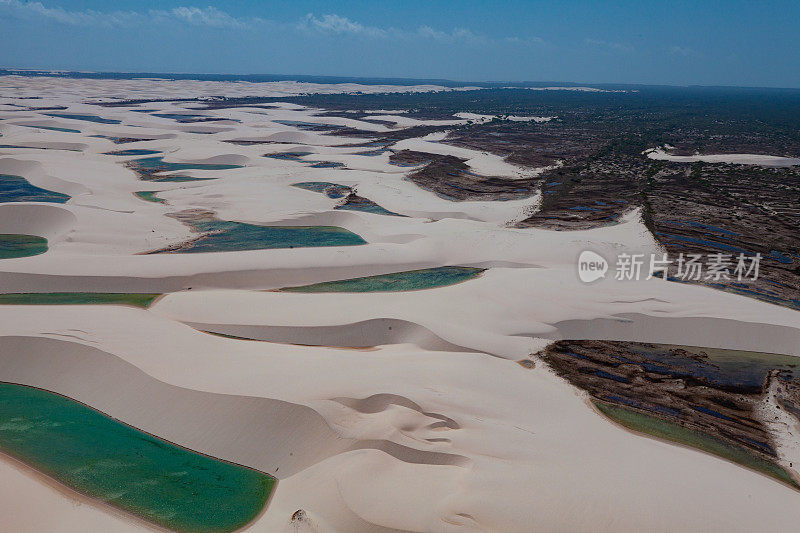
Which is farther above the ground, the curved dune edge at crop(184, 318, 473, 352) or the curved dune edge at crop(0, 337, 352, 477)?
the curved dune edge at crop(184, 318, 473, 352)

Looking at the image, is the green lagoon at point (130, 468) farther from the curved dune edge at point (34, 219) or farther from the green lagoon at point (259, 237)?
the curved dune edge at point (34, 219)

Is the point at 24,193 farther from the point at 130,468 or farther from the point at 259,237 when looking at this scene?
the point at 130,468

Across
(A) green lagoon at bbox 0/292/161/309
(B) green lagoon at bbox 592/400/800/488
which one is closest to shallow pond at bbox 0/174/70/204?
(A) green lagoon at bbox 0/292/161/309

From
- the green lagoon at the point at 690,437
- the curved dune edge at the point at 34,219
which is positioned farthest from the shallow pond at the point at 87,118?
the green lagoon at the point at 690,437

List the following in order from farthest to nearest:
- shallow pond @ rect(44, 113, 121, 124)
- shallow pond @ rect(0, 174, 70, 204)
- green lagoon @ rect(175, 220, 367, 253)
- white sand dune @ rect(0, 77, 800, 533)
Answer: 1. shallow pond @ rect(44, 113, 121, 124)
2. shallow pond @ rect(0, 174, 70, 204)
3. green lagoon @ rect(175, 220, 367, 253)
4. white sand dune @ rect(0, 77, 800, 533)

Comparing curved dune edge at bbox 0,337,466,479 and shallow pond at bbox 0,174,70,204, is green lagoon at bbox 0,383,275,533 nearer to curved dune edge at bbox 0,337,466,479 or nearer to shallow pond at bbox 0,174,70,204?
curved dune edge at bbox 0,337,466,479

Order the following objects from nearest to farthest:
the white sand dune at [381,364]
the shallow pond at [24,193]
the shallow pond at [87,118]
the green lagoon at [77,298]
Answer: the white sand dune at [381,364], the green lagoon at [77,298], the shallow pond at [24,193], the shallow pond at [87,118]

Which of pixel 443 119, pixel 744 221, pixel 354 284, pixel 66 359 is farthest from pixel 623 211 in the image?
pixel 443 119

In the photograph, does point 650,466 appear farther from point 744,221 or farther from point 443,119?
point 443,119
